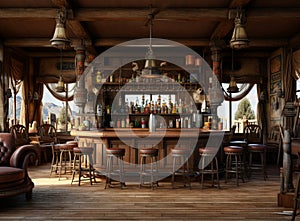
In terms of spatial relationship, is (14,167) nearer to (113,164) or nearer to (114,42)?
(113,164)

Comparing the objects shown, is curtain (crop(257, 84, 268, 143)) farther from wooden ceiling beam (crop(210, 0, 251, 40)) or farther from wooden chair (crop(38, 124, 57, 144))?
wooden chair (crop(38, 124, 57, 144))

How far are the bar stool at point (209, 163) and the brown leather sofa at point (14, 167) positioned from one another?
2967 millimetres

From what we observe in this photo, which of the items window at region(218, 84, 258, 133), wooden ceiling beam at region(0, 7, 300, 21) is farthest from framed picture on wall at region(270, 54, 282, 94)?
wooden ceiling beam at region(0, 7, 300, 21)

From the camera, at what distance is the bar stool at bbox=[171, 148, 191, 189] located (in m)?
6.70

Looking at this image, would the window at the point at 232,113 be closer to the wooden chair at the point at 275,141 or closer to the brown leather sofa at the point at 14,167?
the wooden chair at the point at 275,141

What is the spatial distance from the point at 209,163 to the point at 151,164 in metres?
1.30

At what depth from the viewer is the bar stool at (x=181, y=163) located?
22.0ft

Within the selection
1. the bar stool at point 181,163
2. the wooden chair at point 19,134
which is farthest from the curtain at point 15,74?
the bar stool at point 181,163

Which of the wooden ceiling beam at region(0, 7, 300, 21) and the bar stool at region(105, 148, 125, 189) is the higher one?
the wooden ceiling beam at region(0, 7, 300, 21)

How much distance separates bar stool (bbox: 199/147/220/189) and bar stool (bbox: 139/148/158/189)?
87 cm

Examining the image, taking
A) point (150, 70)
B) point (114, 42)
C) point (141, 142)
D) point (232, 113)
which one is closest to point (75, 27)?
point (114, 42)

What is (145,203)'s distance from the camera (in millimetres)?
5422

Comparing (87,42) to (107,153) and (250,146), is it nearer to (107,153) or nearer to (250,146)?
(107,153)

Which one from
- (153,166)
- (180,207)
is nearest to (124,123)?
(153,166)
